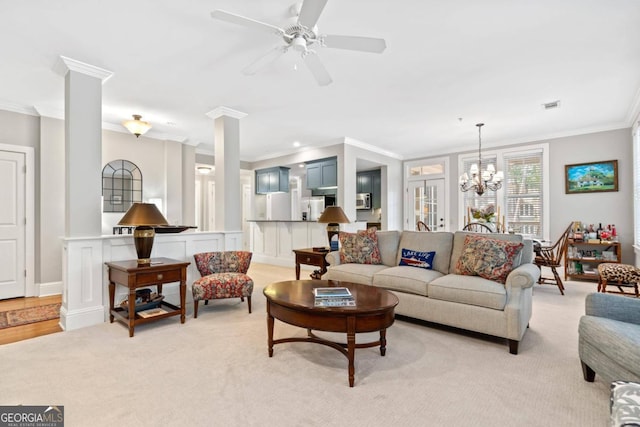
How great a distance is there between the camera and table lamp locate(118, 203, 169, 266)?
306 cm

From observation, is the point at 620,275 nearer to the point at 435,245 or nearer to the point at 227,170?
the point at 435,245

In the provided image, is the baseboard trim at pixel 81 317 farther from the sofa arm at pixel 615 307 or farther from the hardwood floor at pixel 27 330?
the sofa arm at pixel 615 307

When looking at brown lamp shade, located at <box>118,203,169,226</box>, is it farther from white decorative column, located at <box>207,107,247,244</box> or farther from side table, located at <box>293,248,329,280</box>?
side table, located at <box>293,248,329,280</box>

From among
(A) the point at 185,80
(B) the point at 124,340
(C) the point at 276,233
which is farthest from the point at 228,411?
(C) the point at 276,233

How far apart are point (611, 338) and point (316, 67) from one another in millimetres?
2714

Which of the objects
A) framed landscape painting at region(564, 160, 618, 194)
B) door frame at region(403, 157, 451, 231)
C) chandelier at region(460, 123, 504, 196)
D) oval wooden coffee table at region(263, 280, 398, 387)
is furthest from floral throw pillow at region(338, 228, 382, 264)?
framed landscape painting at region(564, 160, 618, 194)

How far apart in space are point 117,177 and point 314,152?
3632mm

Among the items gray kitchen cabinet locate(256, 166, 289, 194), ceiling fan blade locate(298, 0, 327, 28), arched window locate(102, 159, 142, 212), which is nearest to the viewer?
ceiling fan blade locate(298, 0, 327, 28)

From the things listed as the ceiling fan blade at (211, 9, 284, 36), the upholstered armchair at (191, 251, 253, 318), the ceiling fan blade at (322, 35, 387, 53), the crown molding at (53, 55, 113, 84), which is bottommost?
the upholstered armchair at (191, 251, 253, 318)

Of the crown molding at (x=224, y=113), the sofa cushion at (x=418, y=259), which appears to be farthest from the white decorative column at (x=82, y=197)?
the sofa cushion at (x=418, y=259)

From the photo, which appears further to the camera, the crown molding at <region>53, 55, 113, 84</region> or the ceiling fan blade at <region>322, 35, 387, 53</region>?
the crown molding at <region>53, 55, 113, 84</region>

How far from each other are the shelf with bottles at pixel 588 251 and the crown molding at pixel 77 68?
6.65 metres

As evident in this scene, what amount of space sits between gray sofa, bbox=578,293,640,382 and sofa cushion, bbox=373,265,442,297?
1.23 metres

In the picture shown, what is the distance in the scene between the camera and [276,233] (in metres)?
7.14
